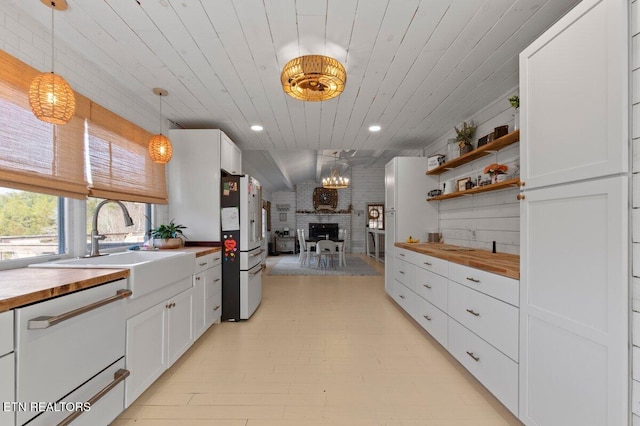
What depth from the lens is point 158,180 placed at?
3184 mm

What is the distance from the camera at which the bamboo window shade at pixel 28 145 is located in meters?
A: 1.61

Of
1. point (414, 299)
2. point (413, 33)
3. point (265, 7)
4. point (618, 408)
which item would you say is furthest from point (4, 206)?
point (414, 299)

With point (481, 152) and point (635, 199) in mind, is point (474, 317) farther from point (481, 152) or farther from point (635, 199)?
point (481, 152)

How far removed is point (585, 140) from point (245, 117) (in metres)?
3.12

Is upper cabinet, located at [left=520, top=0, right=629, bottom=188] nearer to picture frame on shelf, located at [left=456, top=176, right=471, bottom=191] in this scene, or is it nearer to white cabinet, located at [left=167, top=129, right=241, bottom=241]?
picture frame on shelf, located at [left=456, top=176, right=471, bottom=191]

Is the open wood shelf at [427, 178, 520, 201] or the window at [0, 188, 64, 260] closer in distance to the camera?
the window at [0, 188, 64, 260]

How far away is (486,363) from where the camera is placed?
6.24 feet

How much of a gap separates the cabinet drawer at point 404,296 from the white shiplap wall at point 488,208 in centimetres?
89

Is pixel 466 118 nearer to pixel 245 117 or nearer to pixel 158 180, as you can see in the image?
pixel 245 117

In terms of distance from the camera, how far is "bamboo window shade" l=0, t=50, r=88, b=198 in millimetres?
1614

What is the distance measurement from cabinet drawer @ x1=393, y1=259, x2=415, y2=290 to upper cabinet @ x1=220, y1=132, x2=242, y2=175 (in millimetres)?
2598

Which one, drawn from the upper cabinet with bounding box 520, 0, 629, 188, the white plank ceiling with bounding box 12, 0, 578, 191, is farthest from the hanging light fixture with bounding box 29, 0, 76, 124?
the upper cabinet with bounding box 520, 0, 629, 188

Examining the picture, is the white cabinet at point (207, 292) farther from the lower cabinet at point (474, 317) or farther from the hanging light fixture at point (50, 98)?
the lower cabinet at point (474, 317)

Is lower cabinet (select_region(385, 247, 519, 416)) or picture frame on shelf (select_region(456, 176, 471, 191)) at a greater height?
picture frame on shelf (select_region(456, 176, 471, 191))
